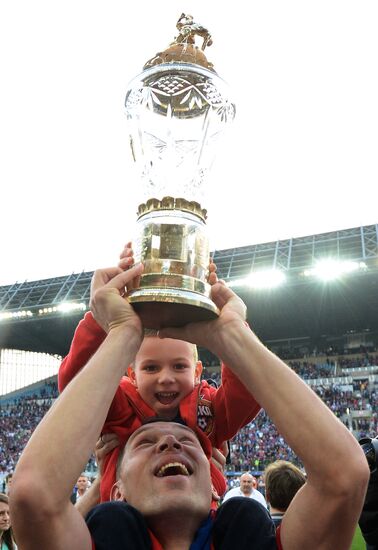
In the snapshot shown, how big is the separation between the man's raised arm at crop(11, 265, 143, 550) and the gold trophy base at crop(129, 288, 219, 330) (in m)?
0.12

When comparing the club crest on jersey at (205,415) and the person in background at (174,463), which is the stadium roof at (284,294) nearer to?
the club crest on jersey at (205,415)

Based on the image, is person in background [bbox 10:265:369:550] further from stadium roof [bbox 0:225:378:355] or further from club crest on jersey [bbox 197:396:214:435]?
stadium roof [bbox 0:225:378:355]

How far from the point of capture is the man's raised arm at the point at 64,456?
1.23 meters

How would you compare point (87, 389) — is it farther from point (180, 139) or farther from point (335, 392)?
point (335, 392)

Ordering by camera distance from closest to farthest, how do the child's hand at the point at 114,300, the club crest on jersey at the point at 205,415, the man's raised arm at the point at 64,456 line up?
1. the man's raised arm at the point at 64,456
2. the child's hand at the point at 114,300
3. the club crest on jersey at the point at 205,415

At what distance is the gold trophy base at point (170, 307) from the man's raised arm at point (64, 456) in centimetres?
12

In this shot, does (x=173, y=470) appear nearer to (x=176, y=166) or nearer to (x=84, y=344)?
(x=84, y=344)

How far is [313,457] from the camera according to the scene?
1351 millimetres

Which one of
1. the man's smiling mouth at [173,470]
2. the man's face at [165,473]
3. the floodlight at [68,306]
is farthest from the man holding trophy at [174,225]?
the floodlight at [68,306]

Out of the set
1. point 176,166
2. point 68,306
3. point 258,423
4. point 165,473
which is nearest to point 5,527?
point 165,473

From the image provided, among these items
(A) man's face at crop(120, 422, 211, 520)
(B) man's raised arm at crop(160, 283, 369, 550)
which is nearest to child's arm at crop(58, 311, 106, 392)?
(A) man's face at crop(120, 422, 211, 520)

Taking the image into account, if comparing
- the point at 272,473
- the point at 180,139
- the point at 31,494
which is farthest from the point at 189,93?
the point at 272,473

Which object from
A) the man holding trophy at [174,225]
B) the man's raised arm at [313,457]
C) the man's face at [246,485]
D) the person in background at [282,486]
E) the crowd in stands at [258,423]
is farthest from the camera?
the crowd in stands at [258,423]

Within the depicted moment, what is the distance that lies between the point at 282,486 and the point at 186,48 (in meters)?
2.67
